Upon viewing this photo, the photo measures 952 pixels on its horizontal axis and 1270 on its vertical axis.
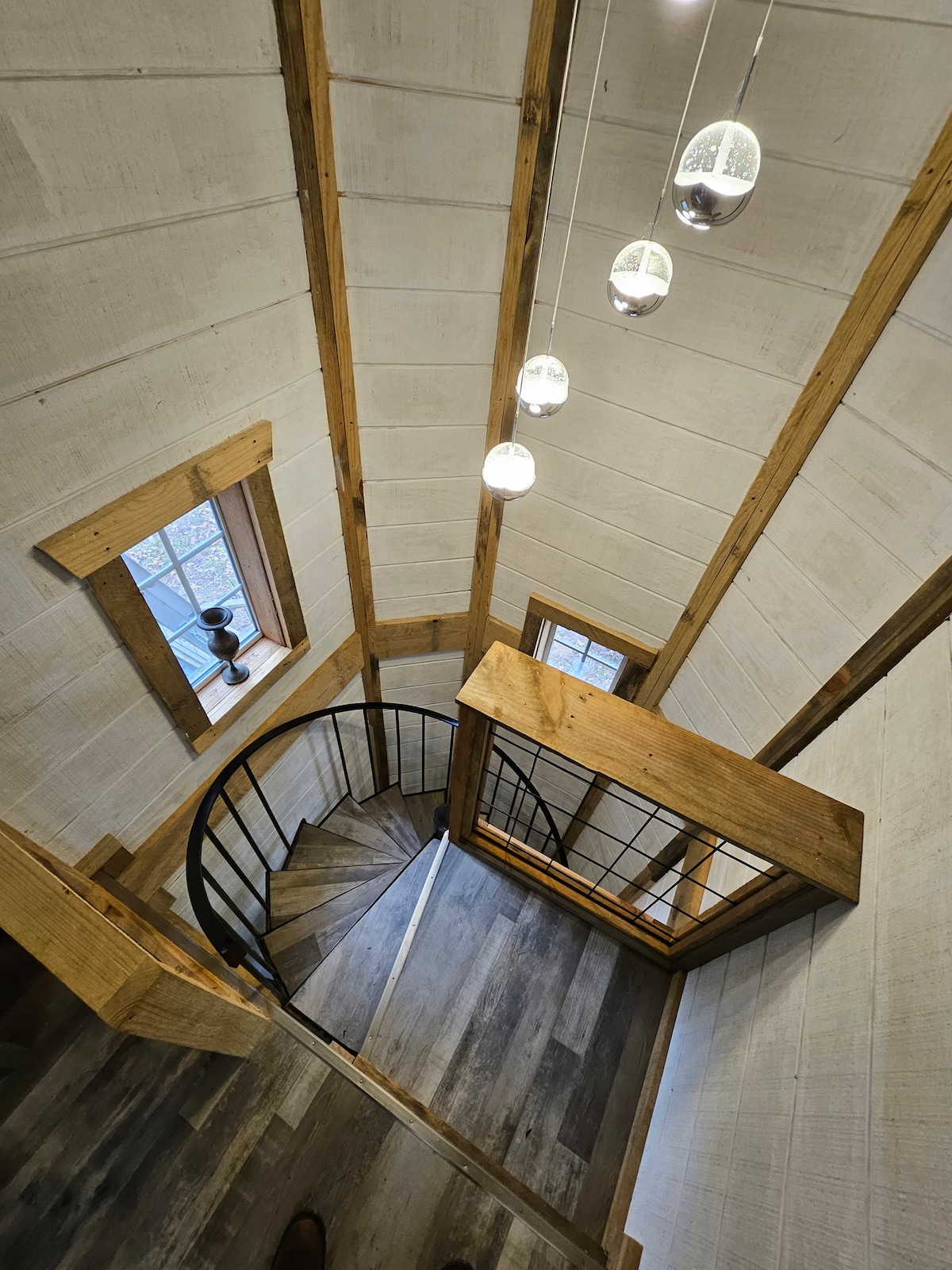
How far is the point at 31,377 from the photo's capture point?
1.53m

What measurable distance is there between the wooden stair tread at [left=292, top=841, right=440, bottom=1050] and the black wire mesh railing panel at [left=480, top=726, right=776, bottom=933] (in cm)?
58

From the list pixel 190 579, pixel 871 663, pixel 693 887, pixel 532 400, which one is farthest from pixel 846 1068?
pixel 190 579

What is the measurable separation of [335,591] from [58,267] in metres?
1.99

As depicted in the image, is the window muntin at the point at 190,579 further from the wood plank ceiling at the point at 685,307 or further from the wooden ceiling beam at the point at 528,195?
the wooden ceiling beam at the point at 528,195

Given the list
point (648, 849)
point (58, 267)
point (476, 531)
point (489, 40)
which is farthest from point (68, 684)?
point (648, 849)

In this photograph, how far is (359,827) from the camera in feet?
12.9

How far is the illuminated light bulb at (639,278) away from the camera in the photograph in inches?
51.4

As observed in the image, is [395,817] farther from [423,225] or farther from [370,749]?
[423,225]

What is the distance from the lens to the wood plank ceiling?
172 cm

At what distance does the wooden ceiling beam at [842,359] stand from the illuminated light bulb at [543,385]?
109 centimetres

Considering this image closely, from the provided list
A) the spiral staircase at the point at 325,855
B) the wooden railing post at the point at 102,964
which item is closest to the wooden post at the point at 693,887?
the spiral staircase at the point at 325,855

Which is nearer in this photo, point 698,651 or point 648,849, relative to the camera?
point 698,651

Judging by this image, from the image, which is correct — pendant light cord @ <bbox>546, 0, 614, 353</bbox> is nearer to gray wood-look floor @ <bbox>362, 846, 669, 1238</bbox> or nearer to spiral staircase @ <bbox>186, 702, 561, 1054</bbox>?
spiral staircase @ <bbox>186, 702, 561, 1054</bbox>

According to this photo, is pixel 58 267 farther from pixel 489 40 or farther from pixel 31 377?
pixel 489 40
